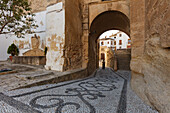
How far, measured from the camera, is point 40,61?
647 centimetres

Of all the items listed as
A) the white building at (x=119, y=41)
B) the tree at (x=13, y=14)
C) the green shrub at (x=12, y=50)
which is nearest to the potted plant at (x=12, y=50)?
the green shrub at (x=12, y=50)

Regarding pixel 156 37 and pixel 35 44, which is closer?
pixel 156 37

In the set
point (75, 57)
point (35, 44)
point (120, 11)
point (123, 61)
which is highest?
point (120, 11)

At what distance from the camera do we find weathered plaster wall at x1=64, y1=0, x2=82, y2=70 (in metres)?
4.15

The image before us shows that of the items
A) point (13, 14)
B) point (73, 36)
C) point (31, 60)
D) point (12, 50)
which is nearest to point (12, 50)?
point (12, 50)

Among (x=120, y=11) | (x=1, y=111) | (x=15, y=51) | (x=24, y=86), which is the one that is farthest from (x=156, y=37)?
→ (x=15, y=51)

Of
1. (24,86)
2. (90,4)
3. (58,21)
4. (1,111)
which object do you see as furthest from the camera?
(90,4)

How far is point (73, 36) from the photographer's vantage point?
467 cm

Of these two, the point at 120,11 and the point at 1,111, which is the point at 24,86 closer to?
the point at 1,111

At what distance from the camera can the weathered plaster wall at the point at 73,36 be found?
163 inches

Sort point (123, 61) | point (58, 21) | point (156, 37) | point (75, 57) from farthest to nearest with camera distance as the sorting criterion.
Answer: point (123, 61) < point (75, 57) < point (58, 21) < point (156, 37)

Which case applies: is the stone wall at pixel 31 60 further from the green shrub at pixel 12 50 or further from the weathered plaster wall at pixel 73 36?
the green shrub at pixel 12 50

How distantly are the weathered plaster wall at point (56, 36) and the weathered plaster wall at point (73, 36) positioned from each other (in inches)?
8.0

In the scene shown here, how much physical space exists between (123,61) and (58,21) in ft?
25.7
